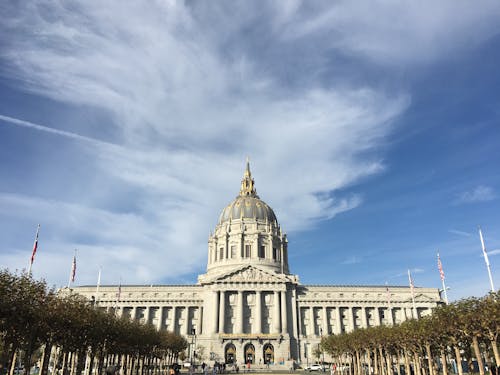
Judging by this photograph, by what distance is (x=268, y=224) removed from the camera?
129750mm

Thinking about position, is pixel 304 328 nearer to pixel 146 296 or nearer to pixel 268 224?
pixel 268 224

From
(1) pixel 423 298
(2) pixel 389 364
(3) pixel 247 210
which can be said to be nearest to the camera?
(2) pixel 389 364

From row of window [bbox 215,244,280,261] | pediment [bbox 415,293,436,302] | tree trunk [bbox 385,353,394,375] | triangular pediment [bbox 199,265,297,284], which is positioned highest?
row of window [bbox 215,244,280,261]

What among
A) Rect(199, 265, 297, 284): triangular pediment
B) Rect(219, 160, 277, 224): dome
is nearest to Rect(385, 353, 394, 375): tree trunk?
Rect(199, 265, 297, 284): triangular pediment

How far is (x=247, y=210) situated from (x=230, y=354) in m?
46.9

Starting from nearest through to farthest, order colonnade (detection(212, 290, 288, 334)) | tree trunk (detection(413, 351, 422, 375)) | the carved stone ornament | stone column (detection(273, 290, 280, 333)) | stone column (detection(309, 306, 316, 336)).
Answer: tree trunk (detection(413, 351, 422, 375)) → stone column (detection(273, 290, 280, 333)) → colonnade (detection(212, 290, 288, 334)) → the carved stone ornament → stone column (detection(309, 306, 316, 336))

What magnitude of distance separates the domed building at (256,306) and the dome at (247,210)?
5.48 meters

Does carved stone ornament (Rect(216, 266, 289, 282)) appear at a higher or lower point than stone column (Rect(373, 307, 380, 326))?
higher

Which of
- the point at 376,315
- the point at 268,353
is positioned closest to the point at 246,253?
the point at 268,353

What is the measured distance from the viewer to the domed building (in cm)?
9838

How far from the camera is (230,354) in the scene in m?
98.1

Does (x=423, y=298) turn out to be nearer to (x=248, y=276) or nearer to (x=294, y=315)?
(x=294, y=315)

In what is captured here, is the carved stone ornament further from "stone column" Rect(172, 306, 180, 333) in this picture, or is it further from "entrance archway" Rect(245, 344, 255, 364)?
"entrance archway" Rect(245, 344, 255, 364)

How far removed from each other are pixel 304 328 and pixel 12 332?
85292 millimetres
